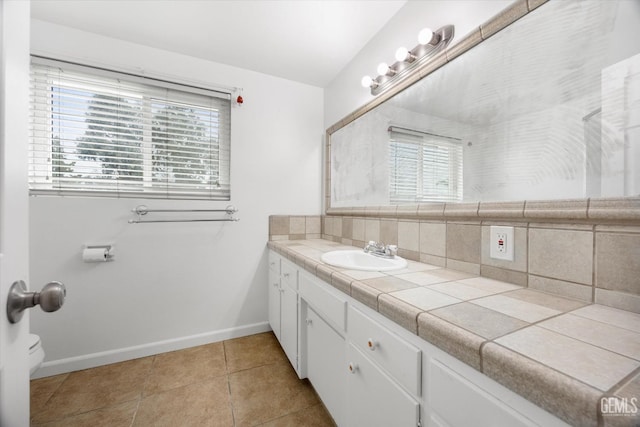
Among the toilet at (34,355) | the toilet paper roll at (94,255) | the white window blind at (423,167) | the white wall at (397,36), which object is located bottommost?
the toilet at (34,355)

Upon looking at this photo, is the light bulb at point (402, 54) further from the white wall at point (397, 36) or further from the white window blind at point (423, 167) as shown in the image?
the white window blind at point (423, 167)

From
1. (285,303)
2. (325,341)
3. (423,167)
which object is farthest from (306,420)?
(423,167)

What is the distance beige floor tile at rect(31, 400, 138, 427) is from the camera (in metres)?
1.24

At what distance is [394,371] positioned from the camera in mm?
716

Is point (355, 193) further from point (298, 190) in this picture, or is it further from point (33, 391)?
point (33, 391)

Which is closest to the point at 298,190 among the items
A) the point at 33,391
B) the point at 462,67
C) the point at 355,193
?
the point at 355,193

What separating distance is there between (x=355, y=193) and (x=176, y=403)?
168cm

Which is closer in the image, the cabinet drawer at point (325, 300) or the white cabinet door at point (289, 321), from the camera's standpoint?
the cabinet drawer at point (325, 300)

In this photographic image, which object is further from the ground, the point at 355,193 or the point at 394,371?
the point at 355,193

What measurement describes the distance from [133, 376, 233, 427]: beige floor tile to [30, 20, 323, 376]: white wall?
0.49m

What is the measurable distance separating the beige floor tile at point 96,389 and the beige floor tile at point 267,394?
Result: 1.90 feet

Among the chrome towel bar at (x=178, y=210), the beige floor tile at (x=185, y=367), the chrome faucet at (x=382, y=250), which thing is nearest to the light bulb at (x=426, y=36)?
the chrome faucet at (x=382, y=250)

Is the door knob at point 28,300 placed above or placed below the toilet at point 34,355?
above

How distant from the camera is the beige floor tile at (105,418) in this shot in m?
1.24
